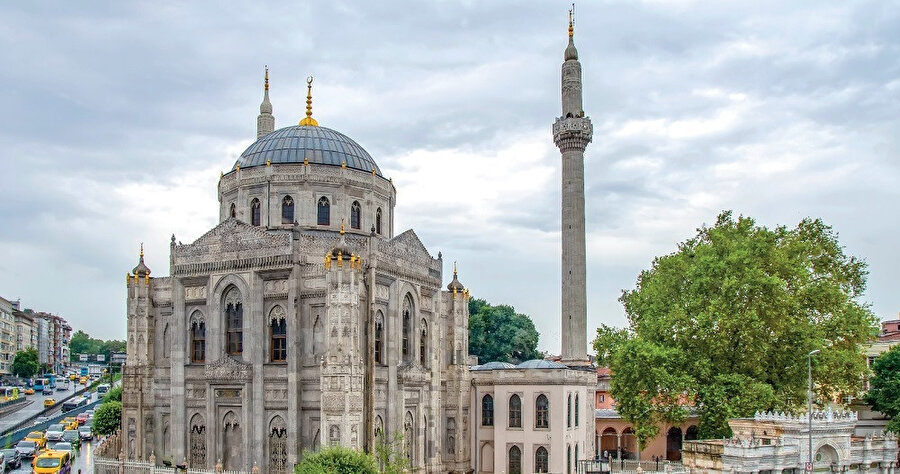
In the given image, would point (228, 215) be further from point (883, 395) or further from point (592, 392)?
point (883, 395)

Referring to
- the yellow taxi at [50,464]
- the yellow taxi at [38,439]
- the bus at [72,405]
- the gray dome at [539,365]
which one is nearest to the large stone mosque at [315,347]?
the gray dome at [539,365]

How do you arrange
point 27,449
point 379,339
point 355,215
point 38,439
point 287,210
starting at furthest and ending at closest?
point 38,439, point 27,449, point 355,215, point 287,210, point 379,339

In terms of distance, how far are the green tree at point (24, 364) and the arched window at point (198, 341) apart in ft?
309

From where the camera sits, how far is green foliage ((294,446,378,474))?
2758 centimetres

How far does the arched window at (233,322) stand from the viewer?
35.2m

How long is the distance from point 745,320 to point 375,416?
16.6 metres

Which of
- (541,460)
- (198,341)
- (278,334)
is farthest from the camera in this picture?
(541,460)

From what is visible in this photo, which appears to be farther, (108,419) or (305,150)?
(108,419)

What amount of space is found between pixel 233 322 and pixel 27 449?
1875cm

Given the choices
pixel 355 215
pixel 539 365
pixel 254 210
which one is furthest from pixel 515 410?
pixel 254 210

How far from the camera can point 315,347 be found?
33.7m

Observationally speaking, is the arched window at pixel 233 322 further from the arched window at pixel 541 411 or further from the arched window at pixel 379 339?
the arched window at pixel 541 411

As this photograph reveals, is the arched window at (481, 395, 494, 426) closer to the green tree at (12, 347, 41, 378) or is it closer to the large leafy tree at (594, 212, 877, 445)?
the large leafy tree at (594, 212, 877, 445)

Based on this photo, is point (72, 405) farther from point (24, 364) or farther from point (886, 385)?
point (886, 385)
